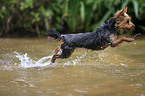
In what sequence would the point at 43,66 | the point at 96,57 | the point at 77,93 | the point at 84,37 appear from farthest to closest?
1. the point at 96,57
2. the point at 43,66
3. the point at 84,37
4. the point at 77,93

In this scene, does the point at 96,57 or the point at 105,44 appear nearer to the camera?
the point at 105,44

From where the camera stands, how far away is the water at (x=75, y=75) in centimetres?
286

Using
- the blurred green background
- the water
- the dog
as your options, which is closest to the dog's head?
the dog

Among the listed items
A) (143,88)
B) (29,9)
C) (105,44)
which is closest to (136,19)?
(29,9)

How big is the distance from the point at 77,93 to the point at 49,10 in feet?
23.5

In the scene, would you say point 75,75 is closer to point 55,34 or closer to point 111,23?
point 55,34

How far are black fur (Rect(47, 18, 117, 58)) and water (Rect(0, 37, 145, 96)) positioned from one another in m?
0.45

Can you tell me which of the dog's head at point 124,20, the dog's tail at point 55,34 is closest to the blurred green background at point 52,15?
the dog's tail at point 55,34

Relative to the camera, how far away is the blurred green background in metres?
9.09

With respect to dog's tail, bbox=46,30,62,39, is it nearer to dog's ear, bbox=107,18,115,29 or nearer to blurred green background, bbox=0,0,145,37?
dog's ear, bbox=107,18,115,29

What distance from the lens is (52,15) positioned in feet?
31.7

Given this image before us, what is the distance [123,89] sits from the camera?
2877 millimetres

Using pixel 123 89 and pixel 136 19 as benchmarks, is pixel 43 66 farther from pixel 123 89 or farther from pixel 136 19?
pixel 136 19

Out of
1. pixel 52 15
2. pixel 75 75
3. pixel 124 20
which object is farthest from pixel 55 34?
pixel 52 15
